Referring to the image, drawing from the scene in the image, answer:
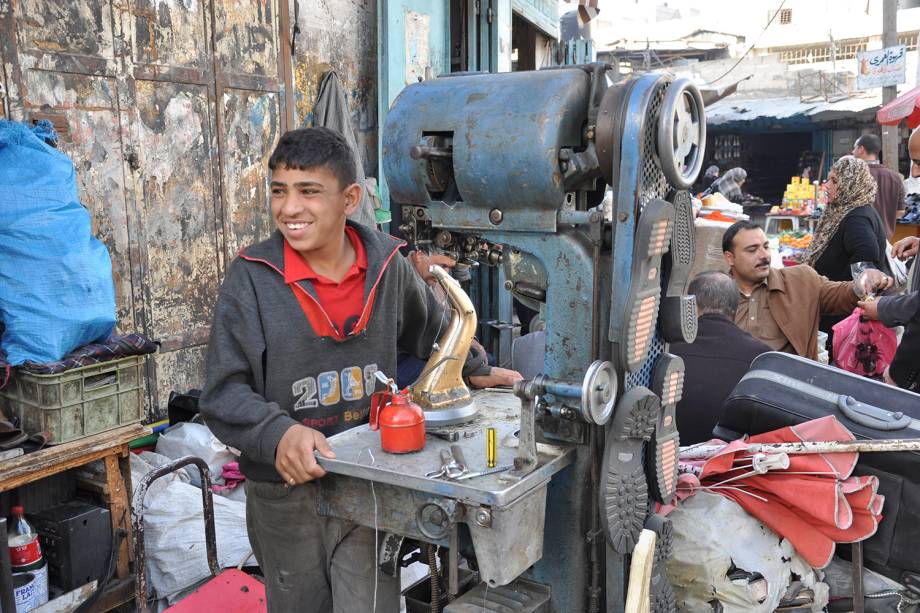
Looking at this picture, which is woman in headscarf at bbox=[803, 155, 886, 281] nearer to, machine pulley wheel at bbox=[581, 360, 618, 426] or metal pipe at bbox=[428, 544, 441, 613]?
machine pulley wheel at bbox=[581, 360, 618, 426]

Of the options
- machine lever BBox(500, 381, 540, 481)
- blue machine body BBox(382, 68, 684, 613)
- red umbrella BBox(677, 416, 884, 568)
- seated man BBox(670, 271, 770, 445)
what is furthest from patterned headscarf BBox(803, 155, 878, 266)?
machine lever BBox(500, 381, 540, 481)

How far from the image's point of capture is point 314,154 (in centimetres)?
202

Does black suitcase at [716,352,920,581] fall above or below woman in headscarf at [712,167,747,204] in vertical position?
below

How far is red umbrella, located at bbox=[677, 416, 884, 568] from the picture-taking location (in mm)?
2045

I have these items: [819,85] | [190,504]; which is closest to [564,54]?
[190,504]

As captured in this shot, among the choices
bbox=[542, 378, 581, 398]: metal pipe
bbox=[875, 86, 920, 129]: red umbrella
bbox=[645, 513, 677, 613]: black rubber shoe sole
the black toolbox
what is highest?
bbox=[875, 86, 920, 129]: red umbrella

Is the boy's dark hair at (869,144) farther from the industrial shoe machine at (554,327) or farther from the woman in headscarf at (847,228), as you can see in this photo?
the industrial shoe machine at (554,327)

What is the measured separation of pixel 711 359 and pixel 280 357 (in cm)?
177

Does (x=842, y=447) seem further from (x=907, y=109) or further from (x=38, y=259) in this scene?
(x=907, y=109)

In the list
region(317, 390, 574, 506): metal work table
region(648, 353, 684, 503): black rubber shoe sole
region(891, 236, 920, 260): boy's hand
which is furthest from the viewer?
region(891, 236, 920, 260): boy's hand

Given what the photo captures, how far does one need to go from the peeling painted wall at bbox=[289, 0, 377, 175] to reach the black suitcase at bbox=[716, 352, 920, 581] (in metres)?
3.54

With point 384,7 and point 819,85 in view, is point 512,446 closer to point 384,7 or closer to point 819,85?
point 384,7

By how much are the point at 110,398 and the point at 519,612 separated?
203cm

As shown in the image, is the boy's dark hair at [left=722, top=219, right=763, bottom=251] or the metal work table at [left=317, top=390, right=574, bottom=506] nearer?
the metal work table at [left=317, top=390, right=574, bottom=506]
